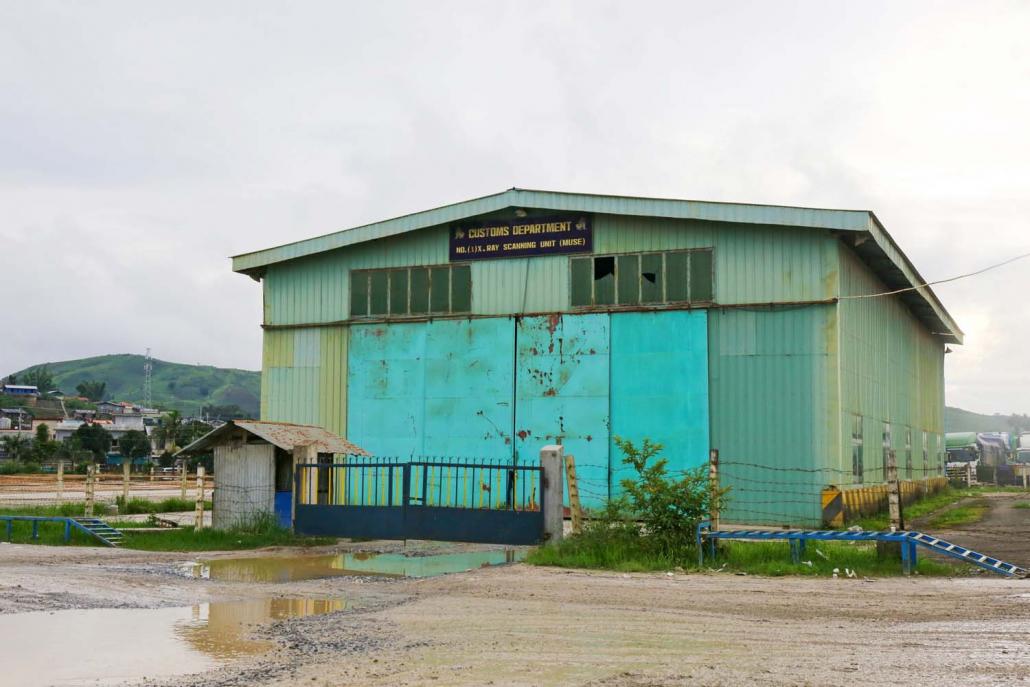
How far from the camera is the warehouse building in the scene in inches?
878

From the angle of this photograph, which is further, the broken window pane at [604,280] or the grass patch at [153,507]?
the grass patch at [153,507]

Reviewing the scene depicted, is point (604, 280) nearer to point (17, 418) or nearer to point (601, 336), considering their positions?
point (601, 336)

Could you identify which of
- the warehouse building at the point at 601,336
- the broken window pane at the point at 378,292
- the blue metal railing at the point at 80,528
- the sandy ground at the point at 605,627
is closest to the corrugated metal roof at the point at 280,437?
the blue metal railing at the point at 80,528

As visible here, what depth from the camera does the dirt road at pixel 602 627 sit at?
25.6 feet

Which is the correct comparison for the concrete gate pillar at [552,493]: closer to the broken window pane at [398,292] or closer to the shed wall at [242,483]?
the shed wall at [242,483]

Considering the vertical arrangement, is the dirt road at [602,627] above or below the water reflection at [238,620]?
above

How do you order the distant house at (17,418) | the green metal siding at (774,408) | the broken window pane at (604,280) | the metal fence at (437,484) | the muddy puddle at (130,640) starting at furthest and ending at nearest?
the distant house at (17,418), the broken window pane at (604,280), the metal fence at (437,484), the green metal siding at (774,408), the muddy puddle at (130,640)

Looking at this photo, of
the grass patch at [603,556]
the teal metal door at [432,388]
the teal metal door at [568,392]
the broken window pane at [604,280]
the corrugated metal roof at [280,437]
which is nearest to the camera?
the grass patch at [603,556]

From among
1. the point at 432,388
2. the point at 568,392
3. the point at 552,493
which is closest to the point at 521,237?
the point at 568,392

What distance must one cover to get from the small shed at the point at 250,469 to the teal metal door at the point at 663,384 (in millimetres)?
7263

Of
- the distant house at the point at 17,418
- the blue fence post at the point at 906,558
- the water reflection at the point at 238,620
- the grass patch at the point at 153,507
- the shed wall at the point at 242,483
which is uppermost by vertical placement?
the distant house at the point at 17,418

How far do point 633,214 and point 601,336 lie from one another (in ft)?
9.62

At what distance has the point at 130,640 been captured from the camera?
31.3 ft

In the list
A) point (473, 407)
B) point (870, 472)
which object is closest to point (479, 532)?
point (473, 407)
